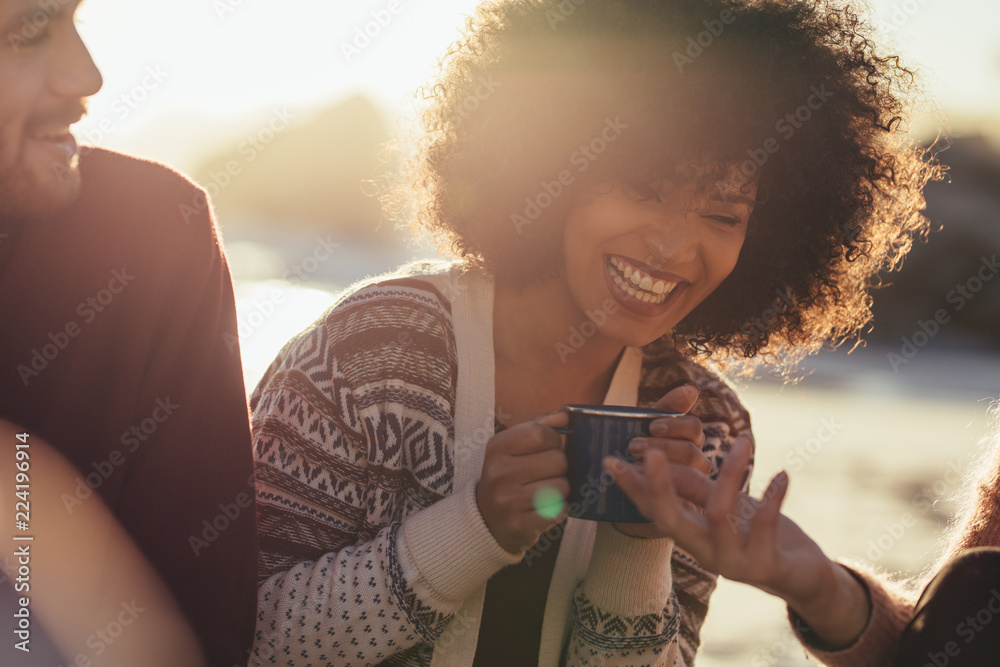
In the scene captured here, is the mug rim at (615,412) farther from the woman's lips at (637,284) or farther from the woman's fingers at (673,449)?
the woman's lips at (637,284)

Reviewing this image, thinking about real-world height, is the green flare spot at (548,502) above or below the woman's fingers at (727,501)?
below

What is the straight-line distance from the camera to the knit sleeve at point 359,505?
5.39ft

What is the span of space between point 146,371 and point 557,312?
1051 millimetres

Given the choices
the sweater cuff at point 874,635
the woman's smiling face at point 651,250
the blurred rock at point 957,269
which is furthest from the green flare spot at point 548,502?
the blurred rock at point 957,269

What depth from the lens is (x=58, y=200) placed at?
1290 mm

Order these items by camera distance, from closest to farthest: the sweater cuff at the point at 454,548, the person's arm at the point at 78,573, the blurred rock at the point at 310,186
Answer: the person's arm at the point at 78,573
the sweater cuff at the point at 454,548
the blurred rock at the point at 310,186

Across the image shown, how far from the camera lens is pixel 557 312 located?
220cm

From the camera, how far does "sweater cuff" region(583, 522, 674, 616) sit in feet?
6.04

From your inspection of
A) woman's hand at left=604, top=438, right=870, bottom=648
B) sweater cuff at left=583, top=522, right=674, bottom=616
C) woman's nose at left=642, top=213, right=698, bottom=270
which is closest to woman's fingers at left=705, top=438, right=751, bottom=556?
woman's hand at left=604, top=438, right=870, bottom=648

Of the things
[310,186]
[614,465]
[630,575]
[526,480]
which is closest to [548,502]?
[526,480]

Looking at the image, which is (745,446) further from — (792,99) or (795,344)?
(795,344)

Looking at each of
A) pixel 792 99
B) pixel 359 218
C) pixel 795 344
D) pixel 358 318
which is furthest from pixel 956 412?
pixel 359 218

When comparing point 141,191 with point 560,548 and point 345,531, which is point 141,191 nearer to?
point 345,531

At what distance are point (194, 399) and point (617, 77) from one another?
1.27 meters
